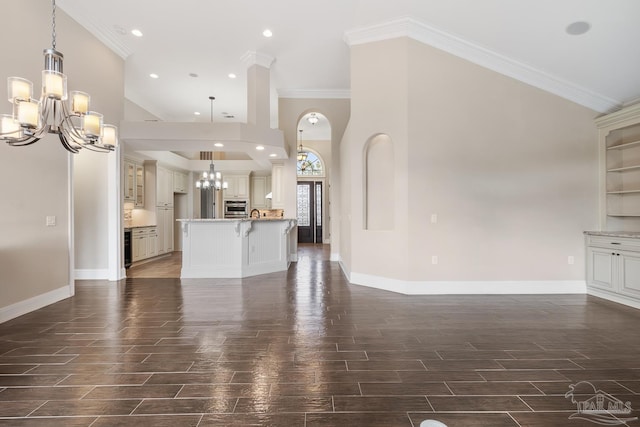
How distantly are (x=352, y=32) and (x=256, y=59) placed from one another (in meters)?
A: 1.97

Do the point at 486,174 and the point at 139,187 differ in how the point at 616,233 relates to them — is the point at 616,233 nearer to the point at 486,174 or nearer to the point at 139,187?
the point at 486,174

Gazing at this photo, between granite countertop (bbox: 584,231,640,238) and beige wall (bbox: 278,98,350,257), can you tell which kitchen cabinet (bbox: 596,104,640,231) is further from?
beige wall (bbox: 278,98,350,257)

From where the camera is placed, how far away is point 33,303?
12.2 ft

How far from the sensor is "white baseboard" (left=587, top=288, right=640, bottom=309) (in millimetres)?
3805

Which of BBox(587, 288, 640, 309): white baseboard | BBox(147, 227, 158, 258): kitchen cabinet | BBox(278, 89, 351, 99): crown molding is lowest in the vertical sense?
BBox(587, 288, 640, 309): white baseboard

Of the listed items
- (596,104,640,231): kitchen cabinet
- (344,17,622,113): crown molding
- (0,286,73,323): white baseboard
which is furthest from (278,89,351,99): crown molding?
(0,286,73,323): white baseboard

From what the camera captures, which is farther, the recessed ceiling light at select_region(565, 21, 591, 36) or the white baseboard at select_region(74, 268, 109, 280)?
the white baseboard at select_region(74, 268, 109, 280)

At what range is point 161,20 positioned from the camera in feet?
15.5

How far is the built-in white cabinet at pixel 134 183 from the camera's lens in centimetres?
705

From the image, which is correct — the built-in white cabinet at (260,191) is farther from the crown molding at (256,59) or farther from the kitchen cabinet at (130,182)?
the crown molding at (256,59)

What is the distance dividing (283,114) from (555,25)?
17.9 ft

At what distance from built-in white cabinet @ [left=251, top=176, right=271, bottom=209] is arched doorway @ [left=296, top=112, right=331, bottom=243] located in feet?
5.18

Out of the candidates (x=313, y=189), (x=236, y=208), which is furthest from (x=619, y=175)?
(x=236, y=208)

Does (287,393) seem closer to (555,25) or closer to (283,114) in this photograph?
(555,25)
